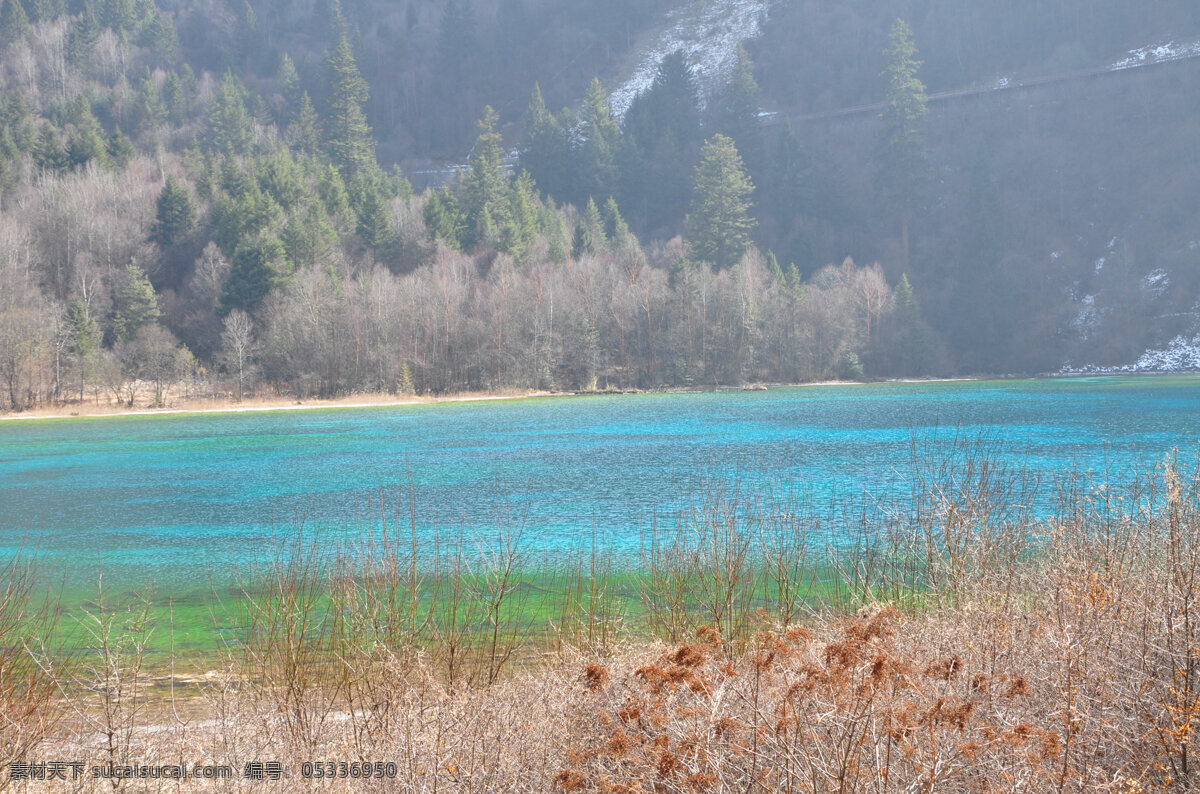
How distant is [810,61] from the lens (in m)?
134

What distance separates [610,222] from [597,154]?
1600 cm

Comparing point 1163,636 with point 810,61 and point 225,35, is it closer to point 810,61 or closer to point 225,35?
point 810,61

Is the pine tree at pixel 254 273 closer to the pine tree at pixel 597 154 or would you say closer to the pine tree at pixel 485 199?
the pine tree at pixel 485 199

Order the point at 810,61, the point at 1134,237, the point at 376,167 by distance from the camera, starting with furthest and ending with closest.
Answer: the point at 810,61, the point at 376,167, the point at 1134,237

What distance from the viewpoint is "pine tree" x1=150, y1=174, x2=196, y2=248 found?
7425 centimetres

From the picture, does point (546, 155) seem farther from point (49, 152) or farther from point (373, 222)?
point (49, 152)

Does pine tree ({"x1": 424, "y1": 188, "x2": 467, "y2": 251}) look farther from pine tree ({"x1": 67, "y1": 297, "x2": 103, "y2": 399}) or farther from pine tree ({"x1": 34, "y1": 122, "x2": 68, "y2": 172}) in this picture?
pine tree ({"x1": 34, "y1": 122, "x2": 68, "y2": 172})

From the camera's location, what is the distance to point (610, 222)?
93000mm

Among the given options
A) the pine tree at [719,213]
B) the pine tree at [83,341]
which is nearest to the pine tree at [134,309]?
the pine tree at [83,341]

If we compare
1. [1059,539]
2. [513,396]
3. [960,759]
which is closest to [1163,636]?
[960,759]

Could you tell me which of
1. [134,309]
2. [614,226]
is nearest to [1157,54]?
[614,226]

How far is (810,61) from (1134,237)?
201 feet

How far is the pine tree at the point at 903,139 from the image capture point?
9831 centimetres

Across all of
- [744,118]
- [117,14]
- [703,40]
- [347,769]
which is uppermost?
[703,40]
